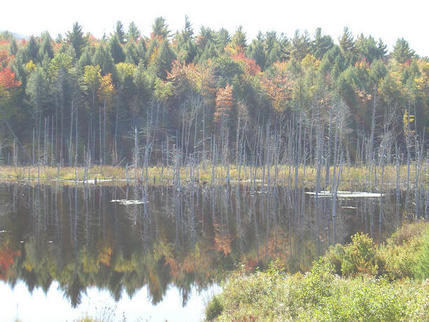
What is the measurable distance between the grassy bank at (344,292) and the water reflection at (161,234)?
3.08 m

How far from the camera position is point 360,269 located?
14141mm

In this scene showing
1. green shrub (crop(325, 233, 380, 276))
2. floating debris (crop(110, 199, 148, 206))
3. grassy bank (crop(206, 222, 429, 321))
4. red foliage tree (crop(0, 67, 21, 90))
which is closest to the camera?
grassy bank (crop(206, 222, 429, 321))

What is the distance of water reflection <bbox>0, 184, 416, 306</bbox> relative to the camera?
16812 mm

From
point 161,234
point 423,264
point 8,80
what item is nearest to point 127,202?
point 161,234

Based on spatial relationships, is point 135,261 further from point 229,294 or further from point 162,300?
point 229,294

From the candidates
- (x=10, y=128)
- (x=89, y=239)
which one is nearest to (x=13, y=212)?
(x=89, y=239)

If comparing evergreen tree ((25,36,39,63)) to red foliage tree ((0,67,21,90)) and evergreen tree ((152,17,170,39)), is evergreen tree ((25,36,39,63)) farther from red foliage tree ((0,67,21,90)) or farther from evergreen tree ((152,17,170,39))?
evergreen tree ((152,17,170,39))

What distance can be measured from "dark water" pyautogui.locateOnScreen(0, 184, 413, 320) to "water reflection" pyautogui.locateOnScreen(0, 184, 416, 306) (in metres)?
0.05

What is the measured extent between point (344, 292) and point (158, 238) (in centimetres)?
1408

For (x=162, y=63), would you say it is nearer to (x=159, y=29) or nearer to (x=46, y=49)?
(x=46, y=49)

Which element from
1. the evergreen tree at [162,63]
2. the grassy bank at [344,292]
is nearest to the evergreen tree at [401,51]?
the evergreen tree at [162,63]

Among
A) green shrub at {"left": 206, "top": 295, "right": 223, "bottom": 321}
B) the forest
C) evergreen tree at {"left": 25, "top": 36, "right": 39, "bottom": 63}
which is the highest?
evergreen tree at {"left": 25, "top": 36, "right": 39, "bottom": 63}

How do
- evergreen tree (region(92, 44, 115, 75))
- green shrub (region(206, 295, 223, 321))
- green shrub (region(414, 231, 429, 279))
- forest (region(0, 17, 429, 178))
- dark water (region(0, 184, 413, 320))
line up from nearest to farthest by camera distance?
green shrub (region(414, 231, 429, 279)), green shrub (region(206, 295, 223, 321)), dark water (region(0, 184, 413, 320)), forest (region(0, 17, 429, 178)), evergreen tree (region(92, 44, 115, 75))

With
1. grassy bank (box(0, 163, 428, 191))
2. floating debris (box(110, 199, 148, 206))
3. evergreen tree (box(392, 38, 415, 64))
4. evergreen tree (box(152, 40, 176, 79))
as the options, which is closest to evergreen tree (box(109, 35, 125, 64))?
evergreen tree (box(152, 40, 176, 79))
